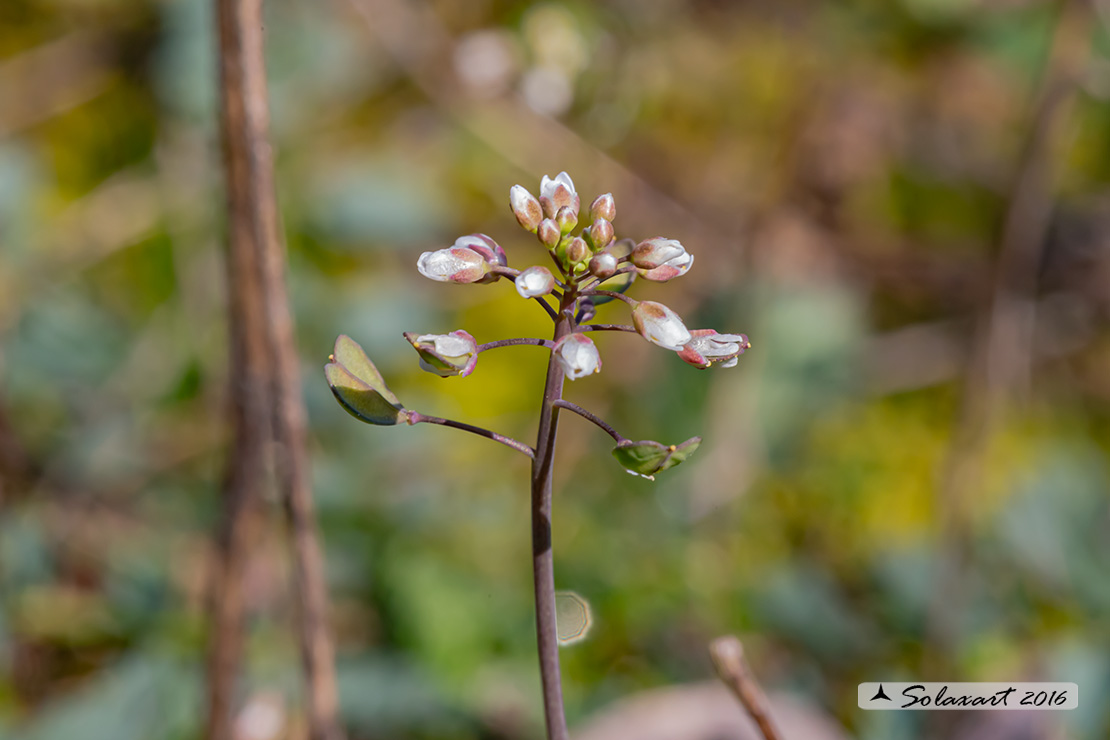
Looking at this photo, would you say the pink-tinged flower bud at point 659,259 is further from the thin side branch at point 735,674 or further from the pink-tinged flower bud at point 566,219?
the thin side branch at point 735,674

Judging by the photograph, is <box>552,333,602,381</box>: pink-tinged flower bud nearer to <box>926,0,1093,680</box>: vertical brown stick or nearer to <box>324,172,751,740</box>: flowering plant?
<box>324,172,751,740</box>: flowering plant

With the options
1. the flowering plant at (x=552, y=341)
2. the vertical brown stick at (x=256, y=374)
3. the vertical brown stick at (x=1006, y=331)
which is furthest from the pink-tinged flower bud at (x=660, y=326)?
the vertical brown stick at (x=1006, y=331)

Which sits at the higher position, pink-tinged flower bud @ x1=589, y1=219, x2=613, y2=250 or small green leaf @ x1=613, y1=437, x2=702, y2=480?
pink-tinged flower bud @ x1=589, y1=219, x2=613, y2=250

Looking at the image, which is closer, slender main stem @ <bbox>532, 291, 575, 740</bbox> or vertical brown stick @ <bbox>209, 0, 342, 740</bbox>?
slender main stem @ <bbox>532, 291, 575, 740</bbox>

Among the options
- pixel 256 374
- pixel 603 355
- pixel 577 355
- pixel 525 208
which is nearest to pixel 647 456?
pixel 577 355

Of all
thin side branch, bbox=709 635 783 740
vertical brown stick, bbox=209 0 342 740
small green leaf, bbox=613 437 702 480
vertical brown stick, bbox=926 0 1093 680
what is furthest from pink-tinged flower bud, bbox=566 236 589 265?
vertical brown stick, bbox=926 0 1093 680

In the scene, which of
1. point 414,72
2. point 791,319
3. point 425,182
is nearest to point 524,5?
point 414,72
